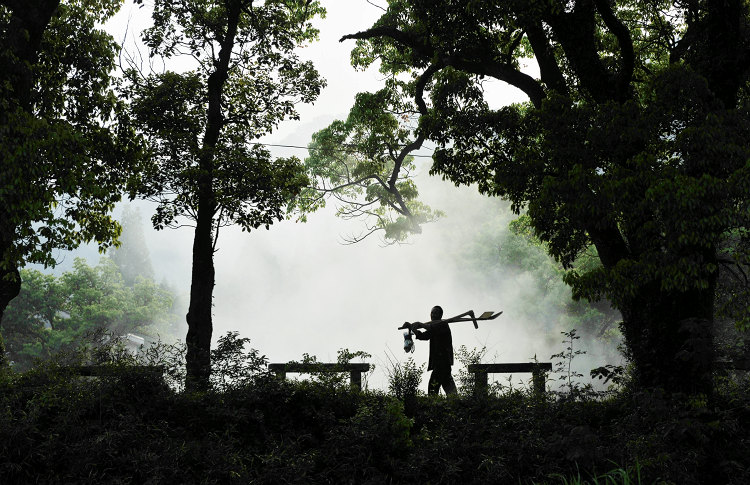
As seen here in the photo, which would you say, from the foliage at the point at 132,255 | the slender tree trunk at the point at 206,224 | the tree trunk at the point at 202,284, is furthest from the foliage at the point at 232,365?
the foliage at the point at 132,255

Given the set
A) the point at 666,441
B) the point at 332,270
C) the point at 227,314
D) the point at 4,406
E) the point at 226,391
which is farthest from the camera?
the point at 227,314

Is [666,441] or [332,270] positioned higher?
[332,270]

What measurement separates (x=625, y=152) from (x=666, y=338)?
316cm

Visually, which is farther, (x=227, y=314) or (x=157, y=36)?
(x=227, y=314)

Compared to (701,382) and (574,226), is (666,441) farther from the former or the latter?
(574,226)

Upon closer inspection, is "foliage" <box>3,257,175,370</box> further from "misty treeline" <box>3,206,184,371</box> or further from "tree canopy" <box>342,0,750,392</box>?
"tree canopy" <box>342,0,750,392</box>

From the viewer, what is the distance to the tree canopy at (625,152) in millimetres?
8766

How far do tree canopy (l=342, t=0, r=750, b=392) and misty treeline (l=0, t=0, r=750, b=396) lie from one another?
35mm

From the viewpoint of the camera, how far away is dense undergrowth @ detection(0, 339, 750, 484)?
719 cm

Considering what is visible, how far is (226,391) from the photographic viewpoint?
925cm

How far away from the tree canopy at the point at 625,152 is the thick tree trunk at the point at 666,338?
0.07 feet

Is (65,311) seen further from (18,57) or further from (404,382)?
(404,382)

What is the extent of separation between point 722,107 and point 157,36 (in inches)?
473


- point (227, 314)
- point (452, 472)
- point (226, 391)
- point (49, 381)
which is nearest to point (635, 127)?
point (452, 472)
